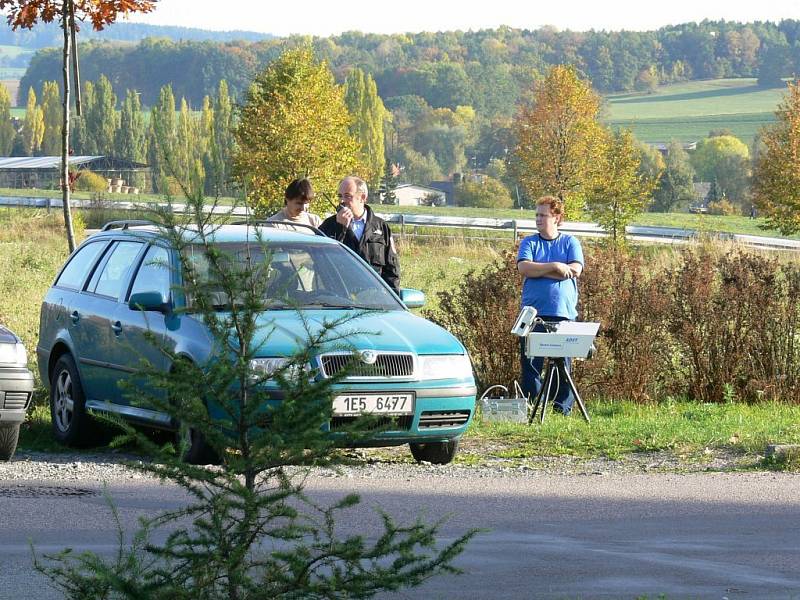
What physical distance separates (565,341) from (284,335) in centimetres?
343

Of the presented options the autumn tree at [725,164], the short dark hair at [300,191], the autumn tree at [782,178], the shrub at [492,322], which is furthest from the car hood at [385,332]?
the autumn tree at [725,164]

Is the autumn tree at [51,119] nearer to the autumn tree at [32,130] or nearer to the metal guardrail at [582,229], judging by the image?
the autumn tree at [32,130]

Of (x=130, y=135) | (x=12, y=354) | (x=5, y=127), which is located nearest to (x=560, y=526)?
(x=12, y=354)

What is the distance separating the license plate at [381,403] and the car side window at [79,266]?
3.30m

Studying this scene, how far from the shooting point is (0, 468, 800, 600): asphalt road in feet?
19.8

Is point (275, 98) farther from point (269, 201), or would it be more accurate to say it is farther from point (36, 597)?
point (36, 597)

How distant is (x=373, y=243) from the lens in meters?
12.0

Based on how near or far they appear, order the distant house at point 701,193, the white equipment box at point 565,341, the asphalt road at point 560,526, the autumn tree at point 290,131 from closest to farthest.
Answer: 1. the asphalt road at point 560,526
2. the white equipment box at point 565,341
3. the autumn tree at point 290,131
4. the distant house at point 701,193

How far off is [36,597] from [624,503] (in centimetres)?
379

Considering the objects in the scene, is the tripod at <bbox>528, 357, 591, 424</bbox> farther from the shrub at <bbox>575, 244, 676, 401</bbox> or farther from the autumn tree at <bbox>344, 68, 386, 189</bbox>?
the autumn tree at <bbox>344, 68, 386, 189</bbox>

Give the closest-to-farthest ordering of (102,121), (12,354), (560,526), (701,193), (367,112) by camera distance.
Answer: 1. (560,526)
2. (12,354)
3. (367,112)
4. (701,193)
5. (102,121)

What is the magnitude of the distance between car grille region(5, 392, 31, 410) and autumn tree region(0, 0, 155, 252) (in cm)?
559

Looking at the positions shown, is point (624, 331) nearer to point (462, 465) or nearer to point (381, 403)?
point (462, 465)

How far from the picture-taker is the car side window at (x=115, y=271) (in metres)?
10.6
